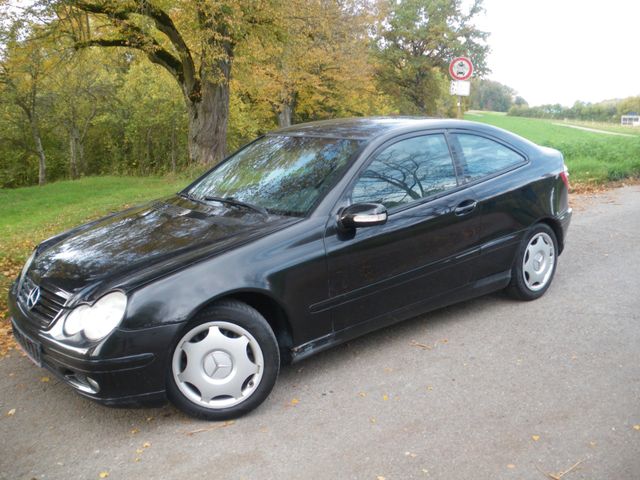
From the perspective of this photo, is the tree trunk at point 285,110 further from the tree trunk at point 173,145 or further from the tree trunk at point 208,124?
the tree trunk at point 208,124

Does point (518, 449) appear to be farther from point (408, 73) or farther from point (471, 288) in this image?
point (408, 73)

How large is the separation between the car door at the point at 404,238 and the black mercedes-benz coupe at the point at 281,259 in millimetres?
11

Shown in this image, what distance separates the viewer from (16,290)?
155 inches

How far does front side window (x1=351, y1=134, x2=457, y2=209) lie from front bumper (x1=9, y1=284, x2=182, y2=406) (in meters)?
1.53

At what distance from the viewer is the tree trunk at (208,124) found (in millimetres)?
16469

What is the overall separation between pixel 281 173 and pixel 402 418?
1.84 meters

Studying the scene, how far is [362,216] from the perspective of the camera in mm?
3783

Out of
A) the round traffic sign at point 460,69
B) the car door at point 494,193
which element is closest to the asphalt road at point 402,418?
the car door at point 494,193

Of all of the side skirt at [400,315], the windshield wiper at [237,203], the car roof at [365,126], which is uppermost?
the car roof at [365,126]

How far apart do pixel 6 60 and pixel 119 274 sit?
1661 centimetres

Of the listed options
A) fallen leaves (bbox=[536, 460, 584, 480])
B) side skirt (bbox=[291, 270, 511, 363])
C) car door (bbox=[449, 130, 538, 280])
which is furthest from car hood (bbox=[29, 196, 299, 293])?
Answer: fallen leaves (bbox=[536, 460, 584, 480])

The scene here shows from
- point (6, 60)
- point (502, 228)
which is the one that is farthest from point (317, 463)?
point (6, 60)

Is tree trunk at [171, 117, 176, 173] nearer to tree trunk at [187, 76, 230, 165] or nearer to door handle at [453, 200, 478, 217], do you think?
tree trunk at [187, 76, 230, 165]

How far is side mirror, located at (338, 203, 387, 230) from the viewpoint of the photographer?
149 inches
